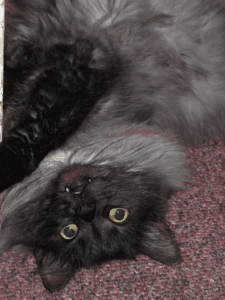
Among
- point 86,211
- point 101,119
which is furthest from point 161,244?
point 101,119

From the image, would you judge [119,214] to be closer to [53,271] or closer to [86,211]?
[86,211]

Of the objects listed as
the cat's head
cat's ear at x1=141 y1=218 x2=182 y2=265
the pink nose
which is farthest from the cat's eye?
cat's ear at x1=141 y1=218 x2=182 y2=265

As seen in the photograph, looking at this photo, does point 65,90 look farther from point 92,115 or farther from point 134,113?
point 134,113

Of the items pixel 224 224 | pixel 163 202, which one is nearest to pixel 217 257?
pixel 224 224

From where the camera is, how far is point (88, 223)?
38.2 inches

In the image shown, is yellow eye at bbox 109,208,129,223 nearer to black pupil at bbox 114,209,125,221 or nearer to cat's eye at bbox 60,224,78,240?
black pupil at bbox 114,209,125,221

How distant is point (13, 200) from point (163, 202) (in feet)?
1.64

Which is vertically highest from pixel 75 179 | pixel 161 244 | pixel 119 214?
pixel 75 179

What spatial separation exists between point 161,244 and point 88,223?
24 cm

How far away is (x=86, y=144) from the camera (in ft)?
3.51

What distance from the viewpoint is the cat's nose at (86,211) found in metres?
0.93

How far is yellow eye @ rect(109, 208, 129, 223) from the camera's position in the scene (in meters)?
0.98

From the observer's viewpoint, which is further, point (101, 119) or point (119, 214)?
point (101, 119)

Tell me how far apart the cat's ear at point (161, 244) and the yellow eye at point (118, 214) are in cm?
10
